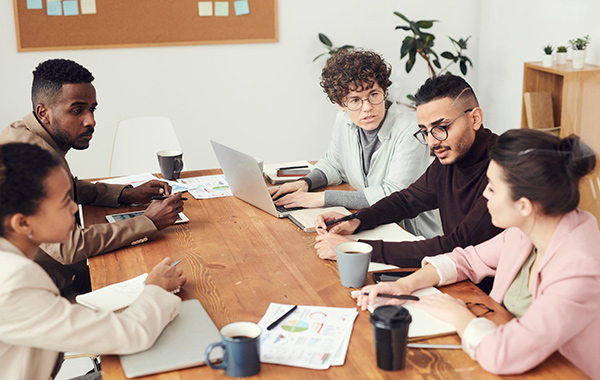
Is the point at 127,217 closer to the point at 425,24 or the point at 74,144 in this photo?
the point at 74,144

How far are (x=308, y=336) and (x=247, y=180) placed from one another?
101 centimetres

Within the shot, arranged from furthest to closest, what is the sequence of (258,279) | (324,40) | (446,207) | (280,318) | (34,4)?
(324,40) < (34,4) < (446,207) < (258,279) < (280,318)

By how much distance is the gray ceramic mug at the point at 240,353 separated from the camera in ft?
3.81

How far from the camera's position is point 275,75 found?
451 centimetres

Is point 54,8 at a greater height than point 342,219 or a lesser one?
greater

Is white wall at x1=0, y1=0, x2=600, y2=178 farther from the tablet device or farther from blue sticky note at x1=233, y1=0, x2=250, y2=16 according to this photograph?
the tablet device

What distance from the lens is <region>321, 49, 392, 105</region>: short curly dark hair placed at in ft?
8.00

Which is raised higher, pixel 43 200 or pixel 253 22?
pixel 253 22

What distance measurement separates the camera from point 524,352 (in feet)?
3.86

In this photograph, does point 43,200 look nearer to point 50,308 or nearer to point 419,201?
point 50,308

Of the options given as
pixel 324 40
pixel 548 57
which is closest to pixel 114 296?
pixel 548 57

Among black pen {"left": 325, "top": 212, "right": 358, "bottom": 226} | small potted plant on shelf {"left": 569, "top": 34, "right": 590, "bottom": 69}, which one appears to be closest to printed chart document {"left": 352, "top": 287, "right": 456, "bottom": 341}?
black pen {"left": 325, "top": 212, "right": 358, "bottom": 226}

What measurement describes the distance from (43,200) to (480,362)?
91 cm

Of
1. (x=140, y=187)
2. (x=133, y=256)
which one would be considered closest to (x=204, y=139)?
(x=140, y=187)
